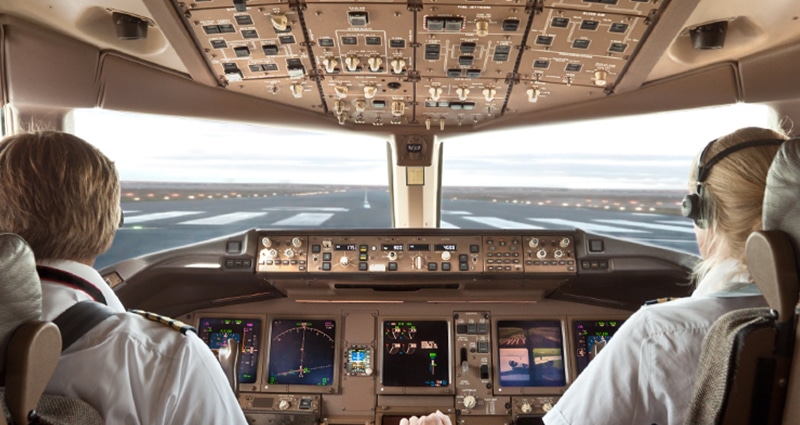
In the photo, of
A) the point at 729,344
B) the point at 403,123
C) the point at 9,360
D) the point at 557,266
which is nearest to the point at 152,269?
the point at 403,123

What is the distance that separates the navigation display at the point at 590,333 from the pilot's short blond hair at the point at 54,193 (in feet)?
8.82

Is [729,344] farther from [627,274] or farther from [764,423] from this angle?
[627,274]

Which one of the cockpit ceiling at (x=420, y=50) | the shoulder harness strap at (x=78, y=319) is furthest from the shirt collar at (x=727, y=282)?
the cockpit ceiling at (x=420, y=50)

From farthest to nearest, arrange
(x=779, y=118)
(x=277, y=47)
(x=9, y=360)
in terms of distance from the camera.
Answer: (x=779, y=118), (x=277, y=47), (x=9, y=360)

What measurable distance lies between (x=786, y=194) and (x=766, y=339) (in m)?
0.24

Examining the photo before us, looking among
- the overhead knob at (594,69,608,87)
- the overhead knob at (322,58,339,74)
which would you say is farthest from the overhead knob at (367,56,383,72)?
the overhead knob at (594,69,608,87)

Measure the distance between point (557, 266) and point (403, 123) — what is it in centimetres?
141

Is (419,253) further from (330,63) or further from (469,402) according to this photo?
(330,63)

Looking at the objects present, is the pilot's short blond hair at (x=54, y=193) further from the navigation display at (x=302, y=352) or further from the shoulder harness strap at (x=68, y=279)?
the navigation display at (x=302, y=352)

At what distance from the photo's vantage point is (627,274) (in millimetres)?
3182

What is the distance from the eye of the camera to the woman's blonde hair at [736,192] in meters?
1.26

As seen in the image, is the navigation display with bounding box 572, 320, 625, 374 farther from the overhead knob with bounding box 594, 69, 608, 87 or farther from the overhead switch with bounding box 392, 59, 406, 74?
the overhead switch with bounding box 392, 59, 406, 74

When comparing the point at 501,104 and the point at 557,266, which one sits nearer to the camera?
the point at 557,266

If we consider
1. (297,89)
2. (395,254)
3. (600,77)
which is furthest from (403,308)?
(600,77)
